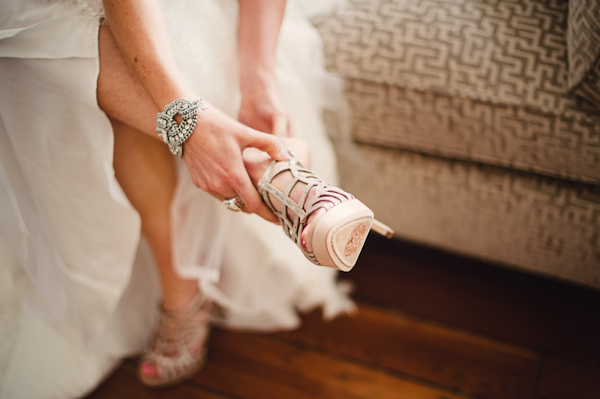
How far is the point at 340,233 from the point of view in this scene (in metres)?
0.42

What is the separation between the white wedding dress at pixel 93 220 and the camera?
52cm

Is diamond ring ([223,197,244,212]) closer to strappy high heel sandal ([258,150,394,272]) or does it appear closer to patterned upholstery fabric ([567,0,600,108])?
strappy high heel sandal ([258,150,394,272])

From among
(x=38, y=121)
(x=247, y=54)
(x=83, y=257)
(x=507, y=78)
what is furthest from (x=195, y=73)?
(x=507, y=78)

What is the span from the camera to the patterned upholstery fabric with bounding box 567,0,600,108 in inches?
22.1

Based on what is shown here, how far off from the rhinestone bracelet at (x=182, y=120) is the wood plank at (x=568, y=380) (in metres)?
0.70

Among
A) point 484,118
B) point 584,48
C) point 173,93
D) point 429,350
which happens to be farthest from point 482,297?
point 173,93

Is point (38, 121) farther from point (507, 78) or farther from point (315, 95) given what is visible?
point (507, 78)

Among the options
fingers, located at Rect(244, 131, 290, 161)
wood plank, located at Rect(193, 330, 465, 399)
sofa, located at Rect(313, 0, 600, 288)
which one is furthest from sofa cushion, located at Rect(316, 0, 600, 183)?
wood plank, located at Rect(193, 330, 465, 399)

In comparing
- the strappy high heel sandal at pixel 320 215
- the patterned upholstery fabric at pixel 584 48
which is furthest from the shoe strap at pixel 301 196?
the patterned upholstery fabric at pixel 584 48

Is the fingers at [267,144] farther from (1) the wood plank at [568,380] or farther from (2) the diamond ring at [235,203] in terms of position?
(1) the wood plank at [568,380]

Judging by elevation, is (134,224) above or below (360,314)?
above

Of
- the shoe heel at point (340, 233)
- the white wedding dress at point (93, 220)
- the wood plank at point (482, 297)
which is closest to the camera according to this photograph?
the shoe heel at point (340, 233)

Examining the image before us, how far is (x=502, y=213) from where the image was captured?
2.39 ft

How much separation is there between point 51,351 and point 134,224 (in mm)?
276
